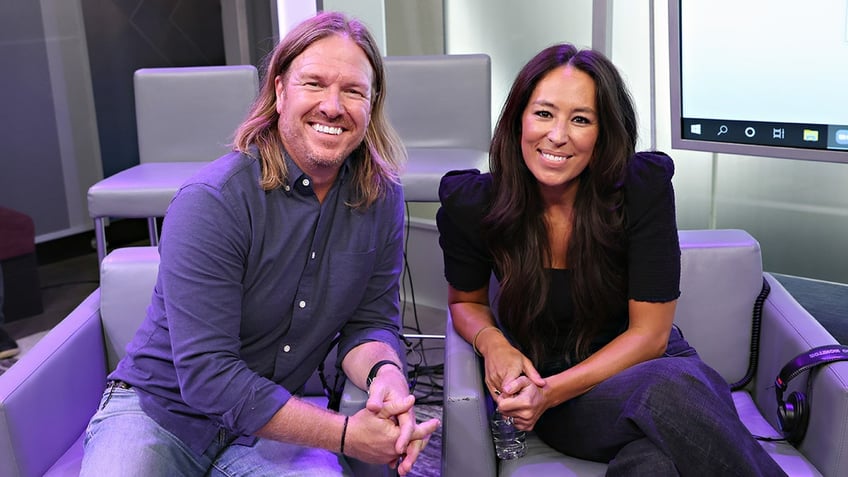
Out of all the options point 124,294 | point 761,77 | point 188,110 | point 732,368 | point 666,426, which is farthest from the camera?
point 188,110

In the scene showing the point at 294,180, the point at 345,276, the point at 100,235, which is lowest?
the point at 100,235

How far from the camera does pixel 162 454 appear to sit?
1.67 m

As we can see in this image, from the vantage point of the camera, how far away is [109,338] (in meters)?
2.12

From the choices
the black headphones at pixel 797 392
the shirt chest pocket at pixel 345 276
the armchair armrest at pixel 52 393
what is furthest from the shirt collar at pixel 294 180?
the black headphones at pixel 797 392

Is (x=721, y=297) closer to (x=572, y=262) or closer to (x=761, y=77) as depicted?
(x=572, y=262)

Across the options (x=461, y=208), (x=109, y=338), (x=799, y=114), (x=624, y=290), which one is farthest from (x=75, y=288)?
(x=799, y=114)

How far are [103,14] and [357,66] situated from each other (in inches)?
95.5

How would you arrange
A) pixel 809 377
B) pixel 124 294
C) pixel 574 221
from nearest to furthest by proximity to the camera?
pixel 809 377 → pixel 574 221 → pixel 124 294

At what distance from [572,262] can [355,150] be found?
533mm

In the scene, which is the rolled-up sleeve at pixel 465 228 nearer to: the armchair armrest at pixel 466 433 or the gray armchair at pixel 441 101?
the armchair armrest at pixel 466 433

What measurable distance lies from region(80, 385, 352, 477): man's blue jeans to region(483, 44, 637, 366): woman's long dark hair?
54cm

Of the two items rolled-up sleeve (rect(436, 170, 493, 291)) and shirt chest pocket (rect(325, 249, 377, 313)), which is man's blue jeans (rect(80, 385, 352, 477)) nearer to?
shirt chest pocket (rect(325, 249, 377, 313))

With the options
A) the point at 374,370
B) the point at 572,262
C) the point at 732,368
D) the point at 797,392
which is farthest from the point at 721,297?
the point at 374,370

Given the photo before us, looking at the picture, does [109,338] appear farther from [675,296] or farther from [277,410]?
[675,296]
